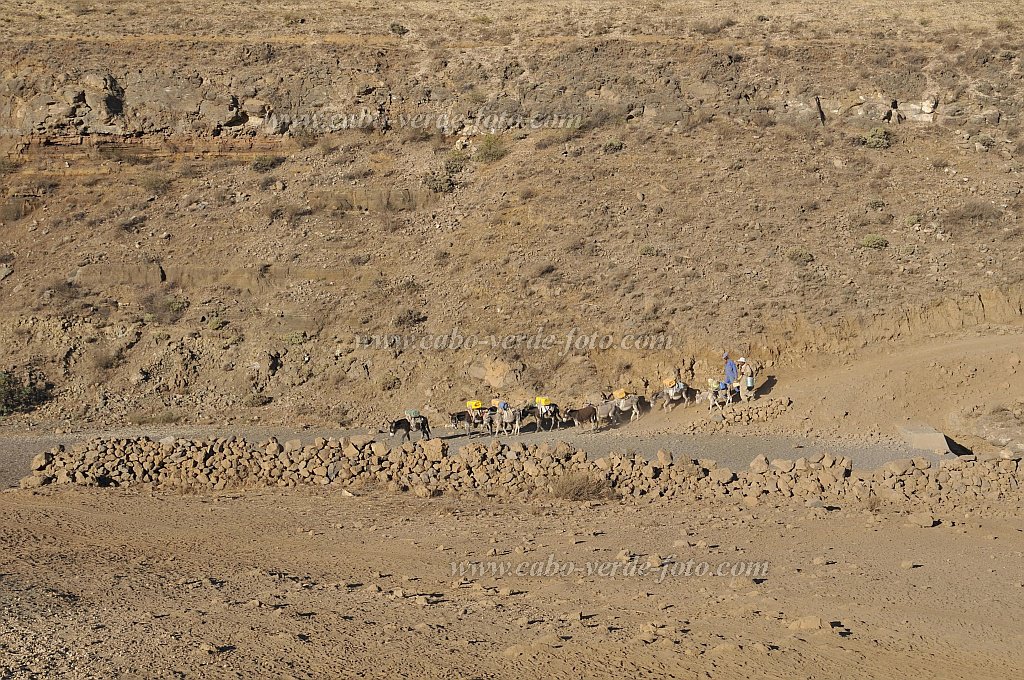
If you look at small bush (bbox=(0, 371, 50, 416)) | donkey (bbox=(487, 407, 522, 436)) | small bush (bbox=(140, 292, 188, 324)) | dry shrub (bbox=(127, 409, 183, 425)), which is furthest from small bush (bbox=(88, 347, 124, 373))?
donkey (bbox=(487, 407, 522, 436))

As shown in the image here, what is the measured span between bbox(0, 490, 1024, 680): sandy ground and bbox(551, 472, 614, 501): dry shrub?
51 centimetres

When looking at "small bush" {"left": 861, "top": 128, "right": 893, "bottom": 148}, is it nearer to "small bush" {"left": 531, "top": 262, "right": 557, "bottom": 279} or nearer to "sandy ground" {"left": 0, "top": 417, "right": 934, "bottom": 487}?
"small bush" {"left": 531, "top": 262, "right": 557, "bottom": 279}

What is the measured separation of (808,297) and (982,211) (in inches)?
316

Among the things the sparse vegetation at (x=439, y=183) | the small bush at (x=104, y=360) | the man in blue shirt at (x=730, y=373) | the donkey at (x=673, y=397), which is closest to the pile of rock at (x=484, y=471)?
the man in blue shirt at (x=730, y=373)

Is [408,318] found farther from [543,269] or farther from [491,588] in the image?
[491,588]

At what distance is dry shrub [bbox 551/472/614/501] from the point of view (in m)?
13.9

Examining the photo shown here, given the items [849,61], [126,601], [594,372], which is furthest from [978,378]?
[849,61]

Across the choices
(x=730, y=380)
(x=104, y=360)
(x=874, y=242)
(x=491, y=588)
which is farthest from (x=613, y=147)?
(x=491, y=588)

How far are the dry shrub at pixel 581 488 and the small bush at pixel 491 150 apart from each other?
780 inches

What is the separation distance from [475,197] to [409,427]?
43.7ft

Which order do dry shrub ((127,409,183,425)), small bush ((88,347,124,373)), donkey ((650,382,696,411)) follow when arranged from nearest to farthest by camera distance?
donkey ((650,382,696,411)) → dry shrub ((127,409,183,425)) → small bush ((88,347,124,373))

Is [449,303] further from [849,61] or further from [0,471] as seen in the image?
[849,61]

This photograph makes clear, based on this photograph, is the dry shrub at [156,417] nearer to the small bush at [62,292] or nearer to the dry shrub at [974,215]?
the small bush at [62,292]

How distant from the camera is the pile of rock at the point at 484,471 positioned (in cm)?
1330
